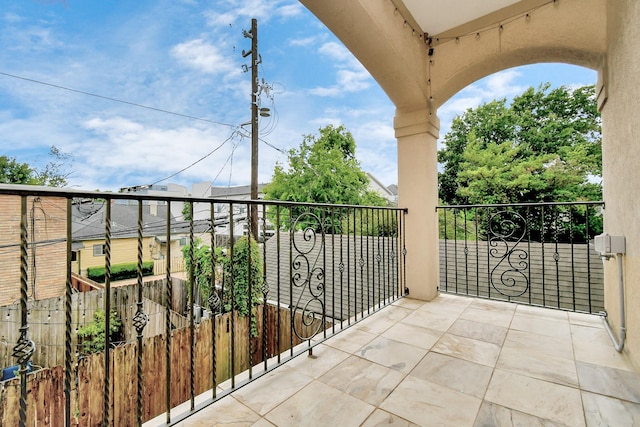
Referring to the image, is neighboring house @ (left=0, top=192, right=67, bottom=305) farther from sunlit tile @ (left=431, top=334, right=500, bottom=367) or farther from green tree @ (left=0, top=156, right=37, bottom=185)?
green tree @ (left=0, top=156, right=37, bottom=185)

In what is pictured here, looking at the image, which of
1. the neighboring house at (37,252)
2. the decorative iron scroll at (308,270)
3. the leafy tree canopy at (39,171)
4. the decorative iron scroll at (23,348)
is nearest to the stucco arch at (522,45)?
the decorative iron scroll at (308,270)

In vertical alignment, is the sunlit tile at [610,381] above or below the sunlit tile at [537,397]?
above

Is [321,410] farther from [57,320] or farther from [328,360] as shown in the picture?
[57,320]

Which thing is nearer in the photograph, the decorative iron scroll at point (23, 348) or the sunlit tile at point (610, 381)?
the decorative iron scroll at point (23, 348)

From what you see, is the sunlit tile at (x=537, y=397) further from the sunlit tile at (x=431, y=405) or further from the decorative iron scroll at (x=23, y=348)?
the decorative iron scroll at (x=23, y=348)

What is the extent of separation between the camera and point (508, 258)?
2.45 meters

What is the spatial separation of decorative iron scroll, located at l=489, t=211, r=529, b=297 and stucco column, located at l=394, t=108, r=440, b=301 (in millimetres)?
572

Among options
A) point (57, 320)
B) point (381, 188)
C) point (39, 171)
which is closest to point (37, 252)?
point (57, 320)

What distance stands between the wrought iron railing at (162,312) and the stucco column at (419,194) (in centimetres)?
15

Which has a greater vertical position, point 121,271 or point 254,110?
point 254,110

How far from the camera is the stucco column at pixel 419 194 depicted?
271 cm

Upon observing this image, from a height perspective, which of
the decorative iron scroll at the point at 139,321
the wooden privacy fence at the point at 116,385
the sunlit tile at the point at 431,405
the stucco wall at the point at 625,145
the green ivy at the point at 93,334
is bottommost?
the green ivy at the point at 93,334

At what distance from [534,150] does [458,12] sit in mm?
10983

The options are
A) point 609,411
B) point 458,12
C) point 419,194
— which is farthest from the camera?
point 419,194
